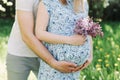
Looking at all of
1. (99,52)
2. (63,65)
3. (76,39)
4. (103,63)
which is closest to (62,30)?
(76,39)

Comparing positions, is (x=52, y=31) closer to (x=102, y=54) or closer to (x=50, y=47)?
(x=50, y=47)

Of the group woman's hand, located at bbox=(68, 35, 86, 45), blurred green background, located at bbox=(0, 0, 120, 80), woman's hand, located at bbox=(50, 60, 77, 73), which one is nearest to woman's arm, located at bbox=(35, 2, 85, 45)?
woman's hand, located at bbox=(68, 35, 86, 45)

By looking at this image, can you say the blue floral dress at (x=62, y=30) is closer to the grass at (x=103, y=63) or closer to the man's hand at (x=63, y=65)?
the man's hand at (x=63, y=65)

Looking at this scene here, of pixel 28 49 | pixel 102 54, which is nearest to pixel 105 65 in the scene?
pixel 102 54

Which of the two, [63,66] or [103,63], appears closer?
[63,66]

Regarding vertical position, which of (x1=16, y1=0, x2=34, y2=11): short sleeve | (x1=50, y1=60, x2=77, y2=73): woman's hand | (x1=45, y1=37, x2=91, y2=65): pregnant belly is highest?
(x1=16, y1=0, x2=34, y2=11): short sleeve

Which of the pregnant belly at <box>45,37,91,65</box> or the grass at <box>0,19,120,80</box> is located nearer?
the pregnant belly at <box>45,37,91,65</box>

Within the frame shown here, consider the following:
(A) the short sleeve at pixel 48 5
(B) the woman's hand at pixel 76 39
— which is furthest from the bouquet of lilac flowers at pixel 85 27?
(A) the short sleeve at pixel 48 5

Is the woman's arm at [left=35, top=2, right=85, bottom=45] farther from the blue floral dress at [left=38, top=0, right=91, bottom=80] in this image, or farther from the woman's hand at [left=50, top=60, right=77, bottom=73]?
the woman's hand at [left=50, top=60, right=77, bottom=73]

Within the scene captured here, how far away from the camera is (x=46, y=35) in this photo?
3.06 meters

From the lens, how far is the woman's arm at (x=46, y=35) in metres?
3.07

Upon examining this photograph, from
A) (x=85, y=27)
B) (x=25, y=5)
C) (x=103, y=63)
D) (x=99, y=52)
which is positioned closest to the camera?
(x=85, y=27)

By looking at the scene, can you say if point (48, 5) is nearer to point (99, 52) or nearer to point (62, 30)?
point (62, 30)

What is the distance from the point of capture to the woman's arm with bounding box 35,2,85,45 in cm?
307
